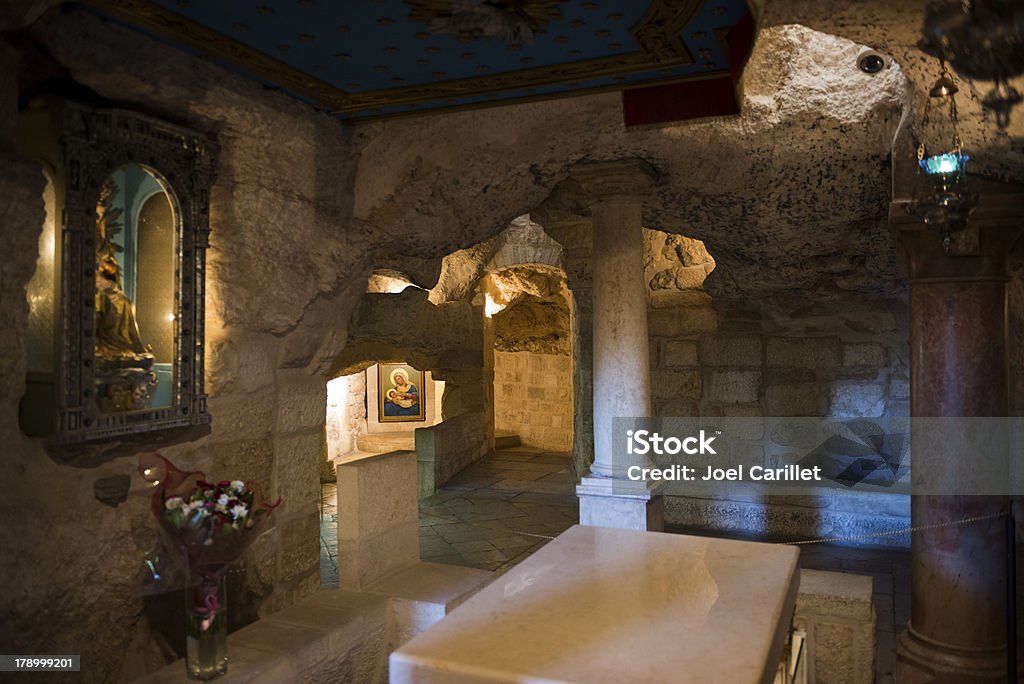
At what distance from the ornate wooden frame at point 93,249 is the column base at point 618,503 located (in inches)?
92.2


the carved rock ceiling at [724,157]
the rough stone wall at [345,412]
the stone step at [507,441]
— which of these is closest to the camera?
the carved rock ceiling at [724,157]

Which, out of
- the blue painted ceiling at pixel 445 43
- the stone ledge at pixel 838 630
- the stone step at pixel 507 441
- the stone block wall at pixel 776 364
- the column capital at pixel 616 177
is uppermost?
the blue painted ceiling at pixel 445 43

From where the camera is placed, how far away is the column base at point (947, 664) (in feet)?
11.6

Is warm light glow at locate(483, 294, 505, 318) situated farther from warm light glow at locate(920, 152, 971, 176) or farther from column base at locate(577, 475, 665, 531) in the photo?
warm light glow at locate(920, 152, 971, 176)

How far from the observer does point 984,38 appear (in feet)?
5.96

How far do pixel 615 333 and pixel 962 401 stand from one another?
76.8 inches

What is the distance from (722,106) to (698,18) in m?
0.96

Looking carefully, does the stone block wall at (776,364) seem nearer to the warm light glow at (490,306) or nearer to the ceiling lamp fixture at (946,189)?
the ceiling lamp fixture at (946,189)

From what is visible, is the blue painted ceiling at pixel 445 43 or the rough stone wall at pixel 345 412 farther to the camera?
the rough stone wall at pixel 345 412

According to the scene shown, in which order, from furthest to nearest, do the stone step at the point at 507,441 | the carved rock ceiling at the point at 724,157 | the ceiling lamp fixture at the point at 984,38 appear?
the stone step at the point at 507,441
the carved rock ceiling at the point at 724,157
the ceiling lamp fixture at the point at 984,38

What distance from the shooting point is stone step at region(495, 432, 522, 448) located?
12312 millimetres

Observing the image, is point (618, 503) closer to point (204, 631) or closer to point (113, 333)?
point (204, 631)

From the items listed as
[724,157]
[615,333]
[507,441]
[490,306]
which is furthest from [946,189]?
[507,441]

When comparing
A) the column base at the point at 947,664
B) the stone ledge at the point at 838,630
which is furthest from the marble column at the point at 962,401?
the stone ledge at the point at 838,630
